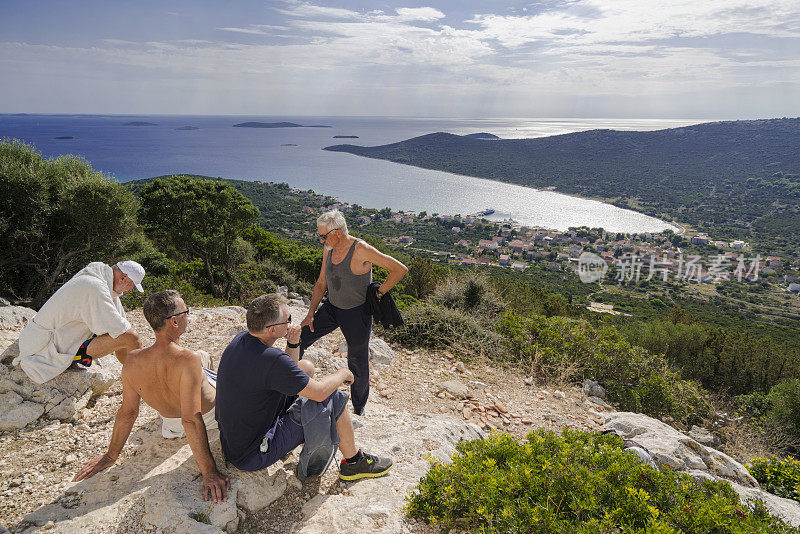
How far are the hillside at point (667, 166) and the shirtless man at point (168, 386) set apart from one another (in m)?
87.1

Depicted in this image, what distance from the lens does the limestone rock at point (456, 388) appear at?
16.3ft

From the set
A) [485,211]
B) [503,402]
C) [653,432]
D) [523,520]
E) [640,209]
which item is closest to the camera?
[523,520]

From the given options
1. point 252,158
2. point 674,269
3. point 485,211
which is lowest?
point 674,269

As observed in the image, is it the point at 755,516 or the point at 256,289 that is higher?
the point at 755,516

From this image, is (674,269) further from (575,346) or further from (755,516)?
(755,516)

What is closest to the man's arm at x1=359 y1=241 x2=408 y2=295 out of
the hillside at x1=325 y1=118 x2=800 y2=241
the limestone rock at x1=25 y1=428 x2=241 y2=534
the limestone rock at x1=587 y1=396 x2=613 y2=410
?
the limestone rock at x1=25 y1=428 x2=241 y2=534

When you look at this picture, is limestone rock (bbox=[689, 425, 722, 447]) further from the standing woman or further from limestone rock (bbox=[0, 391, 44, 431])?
limestone rock (bbox=[0, 391, 44, 431])

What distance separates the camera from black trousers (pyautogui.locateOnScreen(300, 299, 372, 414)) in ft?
11.8

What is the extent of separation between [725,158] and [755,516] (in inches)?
4981

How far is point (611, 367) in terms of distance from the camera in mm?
6082

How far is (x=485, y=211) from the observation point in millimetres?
71562

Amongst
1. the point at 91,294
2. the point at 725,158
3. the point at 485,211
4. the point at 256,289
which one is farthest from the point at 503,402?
the point at 725,158

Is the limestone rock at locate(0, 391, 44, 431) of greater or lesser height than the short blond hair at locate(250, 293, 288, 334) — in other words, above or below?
below

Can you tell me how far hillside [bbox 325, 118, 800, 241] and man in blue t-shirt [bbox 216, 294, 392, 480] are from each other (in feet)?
284
